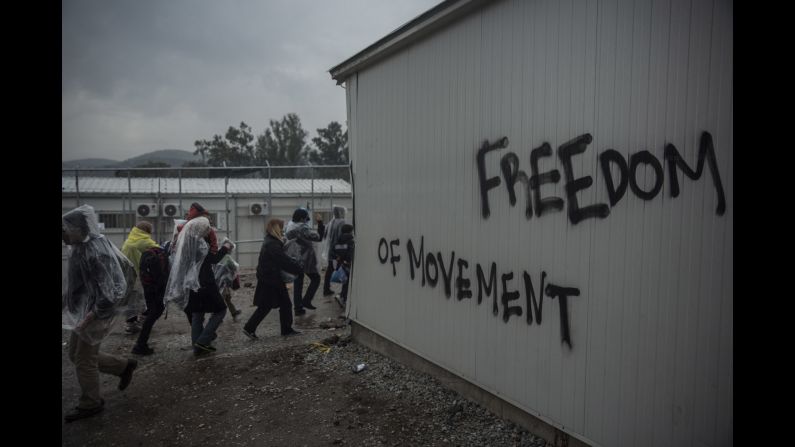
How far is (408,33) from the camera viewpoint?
5.29 metres

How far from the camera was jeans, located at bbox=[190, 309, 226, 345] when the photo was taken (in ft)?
21.5

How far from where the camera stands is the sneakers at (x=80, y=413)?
4676 mm

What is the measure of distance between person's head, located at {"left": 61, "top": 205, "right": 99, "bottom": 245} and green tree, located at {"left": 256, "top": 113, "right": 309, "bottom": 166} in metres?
46.6

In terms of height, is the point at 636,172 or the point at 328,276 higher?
the point at 636,172

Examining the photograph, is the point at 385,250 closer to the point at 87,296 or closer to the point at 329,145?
the point at 87,296

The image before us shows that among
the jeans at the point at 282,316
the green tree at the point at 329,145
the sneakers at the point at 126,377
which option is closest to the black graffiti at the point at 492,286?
the jeans at the point at 282,316

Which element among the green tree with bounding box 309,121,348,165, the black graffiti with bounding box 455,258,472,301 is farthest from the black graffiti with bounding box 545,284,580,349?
the green tree with bounding box 309,121,348,165

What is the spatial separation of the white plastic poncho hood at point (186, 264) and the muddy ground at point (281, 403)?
93cm

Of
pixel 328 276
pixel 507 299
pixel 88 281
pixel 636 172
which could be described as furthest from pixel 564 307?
pixel 328 276

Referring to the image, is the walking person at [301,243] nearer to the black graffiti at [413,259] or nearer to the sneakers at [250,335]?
the sneakers at [250,335]

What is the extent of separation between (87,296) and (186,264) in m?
1.61

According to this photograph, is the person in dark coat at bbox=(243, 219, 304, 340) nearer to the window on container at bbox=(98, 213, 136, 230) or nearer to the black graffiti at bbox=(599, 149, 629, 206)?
the black graffiti at bbox=(599, 149, 629, 206)
